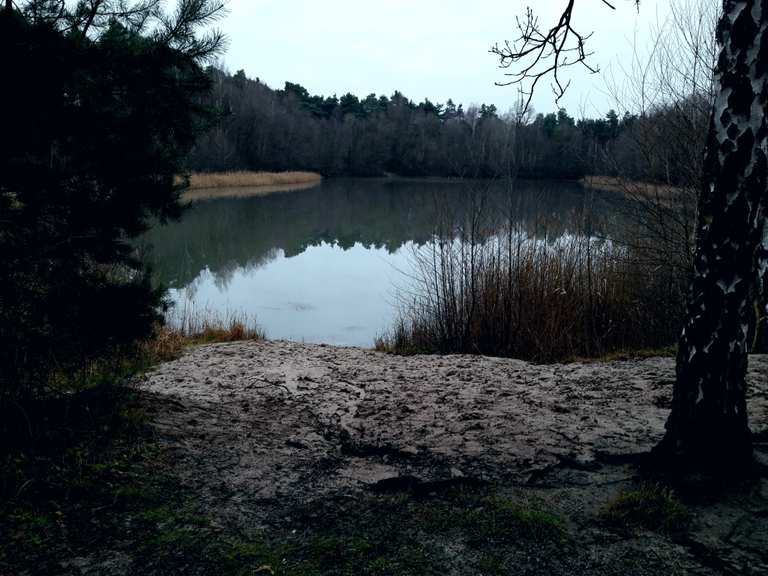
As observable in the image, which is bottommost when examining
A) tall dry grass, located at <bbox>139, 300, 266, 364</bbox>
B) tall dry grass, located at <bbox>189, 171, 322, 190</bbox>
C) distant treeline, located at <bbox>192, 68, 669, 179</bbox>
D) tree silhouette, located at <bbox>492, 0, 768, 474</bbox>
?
tall dry grass, located at <bbox>139, 300, 266, 364</bbox>

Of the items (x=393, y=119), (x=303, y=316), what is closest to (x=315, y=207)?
(x=303, y=316)

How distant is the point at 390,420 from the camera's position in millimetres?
4453

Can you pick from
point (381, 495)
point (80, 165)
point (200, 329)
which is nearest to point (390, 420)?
point (381, 495)

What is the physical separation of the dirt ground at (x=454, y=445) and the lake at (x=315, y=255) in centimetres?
192

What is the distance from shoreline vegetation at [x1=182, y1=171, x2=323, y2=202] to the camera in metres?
35.1

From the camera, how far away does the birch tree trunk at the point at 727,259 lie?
9.36ft

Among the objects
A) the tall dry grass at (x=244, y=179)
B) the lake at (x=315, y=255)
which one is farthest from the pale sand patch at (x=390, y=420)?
the tall dry grass at (x=244, y=179)

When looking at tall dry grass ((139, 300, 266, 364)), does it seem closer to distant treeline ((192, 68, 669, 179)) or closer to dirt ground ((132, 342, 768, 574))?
dirt ground ((132, 342, 768, 574))

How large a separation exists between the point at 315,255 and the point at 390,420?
46.7 feet

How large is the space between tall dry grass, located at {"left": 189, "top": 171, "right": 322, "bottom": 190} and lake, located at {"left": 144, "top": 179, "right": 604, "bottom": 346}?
823cm

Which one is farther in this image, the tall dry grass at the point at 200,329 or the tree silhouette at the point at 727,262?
the tall dry grass at the point at 200,329

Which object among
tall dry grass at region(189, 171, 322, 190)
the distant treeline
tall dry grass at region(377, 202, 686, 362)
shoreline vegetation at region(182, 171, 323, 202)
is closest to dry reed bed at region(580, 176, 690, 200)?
tall dry grass at region(377, 202, 686, 362)

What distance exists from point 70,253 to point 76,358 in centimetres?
62

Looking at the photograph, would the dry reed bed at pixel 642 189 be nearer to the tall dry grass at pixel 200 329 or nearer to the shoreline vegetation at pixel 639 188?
the shoreline vegetation at pixel 639 188
